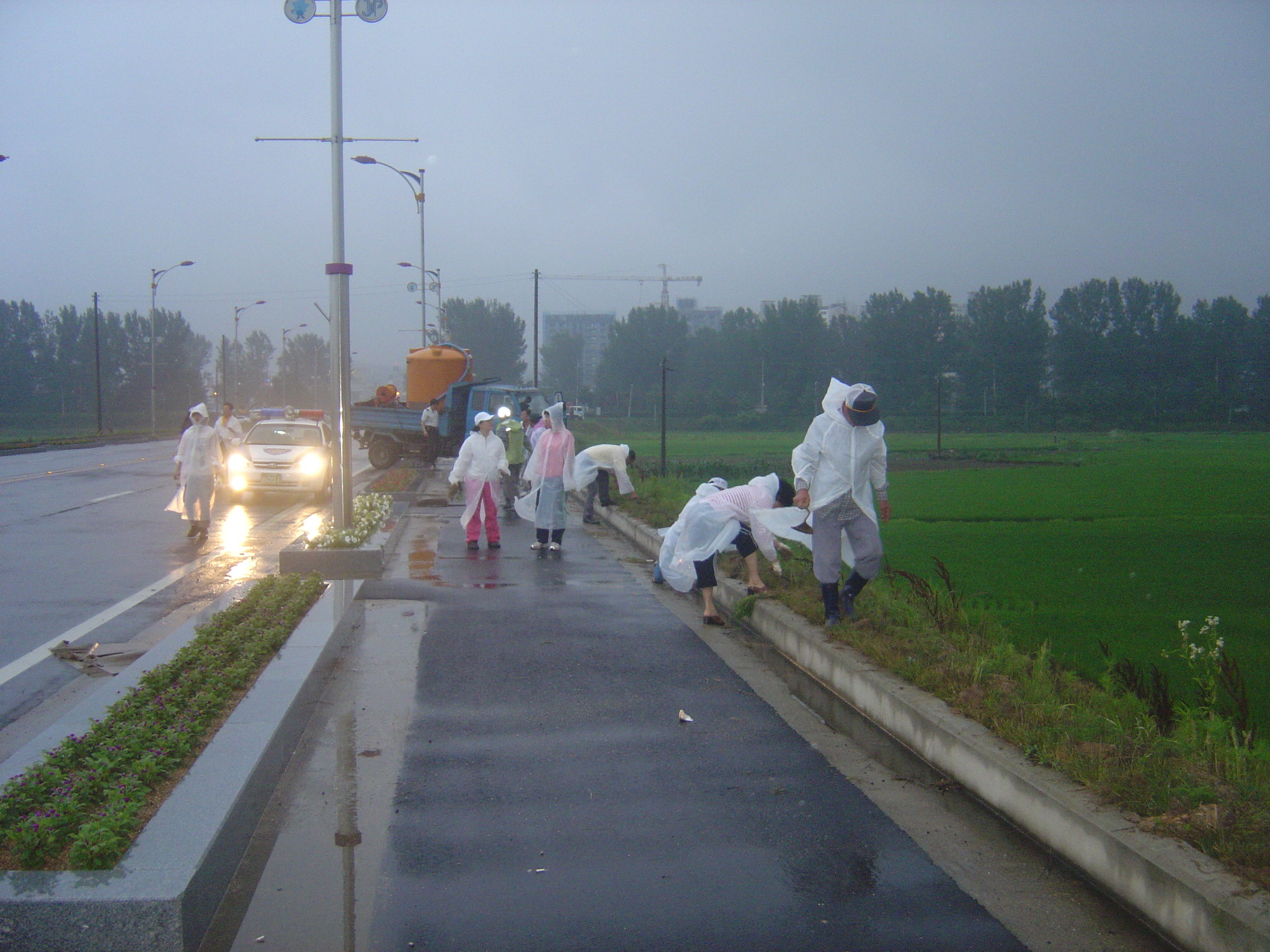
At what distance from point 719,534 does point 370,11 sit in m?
7.25

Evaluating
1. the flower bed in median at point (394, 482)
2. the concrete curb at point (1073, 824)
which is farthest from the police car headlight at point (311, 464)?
the concrete curb at point (1073, 824)

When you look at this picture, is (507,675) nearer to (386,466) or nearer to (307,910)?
(307,910)

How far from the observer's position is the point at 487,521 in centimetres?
1357

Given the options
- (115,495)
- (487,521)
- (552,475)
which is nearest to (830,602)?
(552,475)

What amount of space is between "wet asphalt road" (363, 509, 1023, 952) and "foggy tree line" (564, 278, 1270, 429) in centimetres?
5066

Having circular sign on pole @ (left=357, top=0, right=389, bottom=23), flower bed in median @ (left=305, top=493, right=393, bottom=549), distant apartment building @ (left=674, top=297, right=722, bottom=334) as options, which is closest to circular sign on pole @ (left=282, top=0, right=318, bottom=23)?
circular sign on pole @ (left=357, top=0, right=389, bottom=23)

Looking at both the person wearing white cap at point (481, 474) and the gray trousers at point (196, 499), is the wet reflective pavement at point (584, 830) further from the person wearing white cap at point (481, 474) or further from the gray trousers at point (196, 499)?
Result: the gray trousers at point (196, 499)

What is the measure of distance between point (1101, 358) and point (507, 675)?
225ft

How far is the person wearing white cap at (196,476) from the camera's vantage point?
46.3ft

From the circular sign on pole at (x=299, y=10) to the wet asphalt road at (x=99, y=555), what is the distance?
19.5ft

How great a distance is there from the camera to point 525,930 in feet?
11.6

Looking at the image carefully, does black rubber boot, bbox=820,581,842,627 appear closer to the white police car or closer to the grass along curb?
the grass along curb

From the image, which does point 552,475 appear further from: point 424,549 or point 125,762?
point 125,762

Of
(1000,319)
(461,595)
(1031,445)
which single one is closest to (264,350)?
(1000,319)
